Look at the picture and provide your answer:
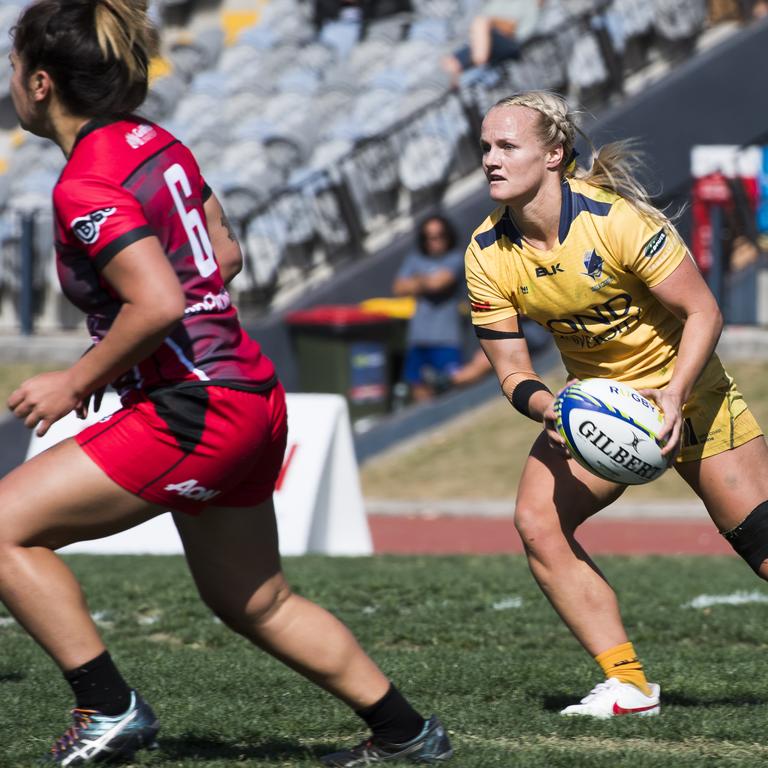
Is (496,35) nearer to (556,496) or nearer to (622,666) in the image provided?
(556,496)

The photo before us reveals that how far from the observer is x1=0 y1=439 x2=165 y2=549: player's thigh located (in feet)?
12.4

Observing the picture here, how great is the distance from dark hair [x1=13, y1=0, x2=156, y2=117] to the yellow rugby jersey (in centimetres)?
154

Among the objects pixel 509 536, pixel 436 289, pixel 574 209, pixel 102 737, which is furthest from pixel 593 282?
pixel 436 289

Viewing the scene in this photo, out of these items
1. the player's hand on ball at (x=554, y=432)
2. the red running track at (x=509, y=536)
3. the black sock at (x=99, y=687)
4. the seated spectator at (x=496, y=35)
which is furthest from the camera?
the seated spectator at (x=496, y=35)

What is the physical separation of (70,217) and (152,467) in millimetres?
640

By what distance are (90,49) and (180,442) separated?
98 centimetres

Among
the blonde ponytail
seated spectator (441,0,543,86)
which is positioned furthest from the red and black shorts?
seated spectator (441,0,543,86)

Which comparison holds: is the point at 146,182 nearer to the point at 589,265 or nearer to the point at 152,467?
the point at 152,467

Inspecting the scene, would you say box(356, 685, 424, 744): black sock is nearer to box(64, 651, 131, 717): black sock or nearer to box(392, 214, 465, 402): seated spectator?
box(64, 651, 131, 717): black sock

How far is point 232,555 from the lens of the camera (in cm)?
396

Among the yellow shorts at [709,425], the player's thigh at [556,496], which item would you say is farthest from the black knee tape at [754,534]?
the player's thigh at [556,496]

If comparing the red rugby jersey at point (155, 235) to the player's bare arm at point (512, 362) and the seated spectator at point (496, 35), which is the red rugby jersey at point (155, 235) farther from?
the seated spectator at point (496, 35)

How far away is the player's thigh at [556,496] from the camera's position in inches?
195

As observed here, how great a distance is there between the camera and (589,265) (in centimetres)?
479
